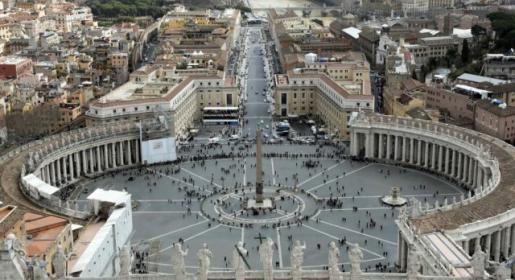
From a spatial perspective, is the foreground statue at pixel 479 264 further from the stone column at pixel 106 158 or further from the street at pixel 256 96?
the street at pixel 256 96

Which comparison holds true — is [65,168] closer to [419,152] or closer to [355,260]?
[419,152]

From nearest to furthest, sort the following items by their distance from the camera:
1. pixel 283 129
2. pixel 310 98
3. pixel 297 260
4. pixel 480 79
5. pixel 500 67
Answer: pixel 297 260, pixel 283 129, pixel 480 79, pixel 310 98, pixel 500 67

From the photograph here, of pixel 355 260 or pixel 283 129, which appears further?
pixel 283 129

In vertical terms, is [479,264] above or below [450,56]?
above

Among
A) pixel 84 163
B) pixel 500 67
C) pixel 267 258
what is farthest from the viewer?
pixel 500 67

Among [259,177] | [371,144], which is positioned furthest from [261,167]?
[371,144]

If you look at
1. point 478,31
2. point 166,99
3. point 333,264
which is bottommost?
point 166,99
